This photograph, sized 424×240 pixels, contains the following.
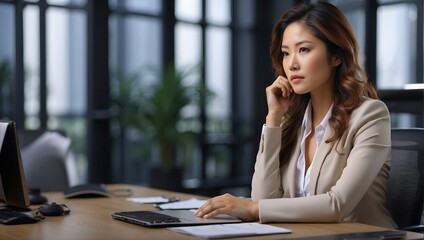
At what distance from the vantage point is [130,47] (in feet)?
26.3

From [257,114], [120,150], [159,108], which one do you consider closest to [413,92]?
[159,108]

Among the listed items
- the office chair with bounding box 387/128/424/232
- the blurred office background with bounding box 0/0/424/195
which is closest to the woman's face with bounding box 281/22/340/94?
the office chair with bounding box 387/128/424/232

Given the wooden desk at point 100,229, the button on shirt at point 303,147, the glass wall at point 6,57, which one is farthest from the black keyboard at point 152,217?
the glass wall at point 6,57

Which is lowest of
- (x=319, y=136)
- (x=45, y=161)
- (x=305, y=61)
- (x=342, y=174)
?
(x=45, y=161)

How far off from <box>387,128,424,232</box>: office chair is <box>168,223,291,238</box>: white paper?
0.81m

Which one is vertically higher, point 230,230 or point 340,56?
point 340,56

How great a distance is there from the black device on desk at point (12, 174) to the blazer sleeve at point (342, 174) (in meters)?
0.82

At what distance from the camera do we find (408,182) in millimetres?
2938

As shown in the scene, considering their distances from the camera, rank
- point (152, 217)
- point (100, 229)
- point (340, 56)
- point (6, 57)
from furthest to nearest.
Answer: point (6, 57) → point (340, 56) → point (152, 217) → point (100, 229)

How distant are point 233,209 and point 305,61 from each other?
631 millimetres

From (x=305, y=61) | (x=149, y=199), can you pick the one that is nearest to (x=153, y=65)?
(x=149, y=199)

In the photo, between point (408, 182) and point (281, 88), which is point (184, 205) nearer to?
point (281, 88)

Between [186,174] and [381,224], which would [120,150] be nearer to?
[186,174]

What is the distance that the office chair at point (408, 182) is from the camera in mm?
2902
